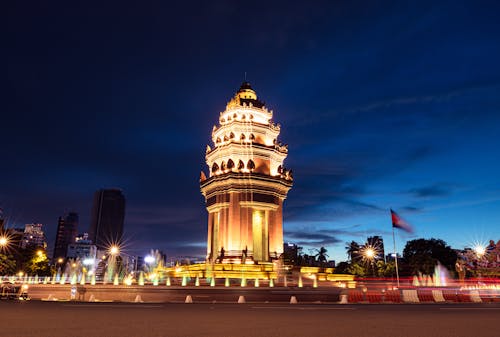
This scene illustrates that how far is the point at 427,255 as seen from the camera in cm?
7544

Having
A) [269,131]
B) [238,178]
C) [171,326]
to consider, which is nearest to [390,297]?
[171,326]

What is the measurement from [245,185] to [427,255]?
45350 millimetres

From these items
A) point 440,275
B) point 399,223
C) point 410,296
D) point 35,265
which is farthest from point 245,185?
point 35,265

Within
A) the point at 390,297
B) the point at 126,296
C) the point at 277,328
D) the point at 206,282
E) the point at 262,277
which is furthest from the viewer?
the point at 262,277

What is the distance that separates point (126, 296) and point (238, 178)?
22.8 meters

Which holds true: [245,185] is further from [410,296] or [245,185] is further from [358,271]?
[358,271]

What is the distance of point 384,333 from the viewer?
407 inches

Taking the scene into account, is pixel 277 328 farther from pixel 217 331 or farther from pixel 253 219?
pixel 253 219

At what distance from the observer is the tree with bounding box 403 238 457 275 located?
71.1 meters

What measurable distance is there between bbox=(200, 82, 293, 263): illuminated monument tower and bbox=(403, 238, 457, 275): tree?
34.4 metres

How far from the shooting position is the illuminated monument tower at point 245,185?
165ft

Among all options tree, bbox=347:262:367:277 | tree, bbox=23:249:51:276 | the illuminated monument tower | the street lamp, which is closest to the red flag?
the illuminated monument tower

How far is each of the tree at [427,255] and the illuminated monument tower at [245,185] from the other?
3438 cm

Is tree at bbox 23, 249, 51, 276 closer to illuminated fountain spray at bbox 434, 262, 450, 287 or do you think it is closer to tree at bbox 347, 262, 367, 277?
tree at bbox 347, 262, 367, 277
